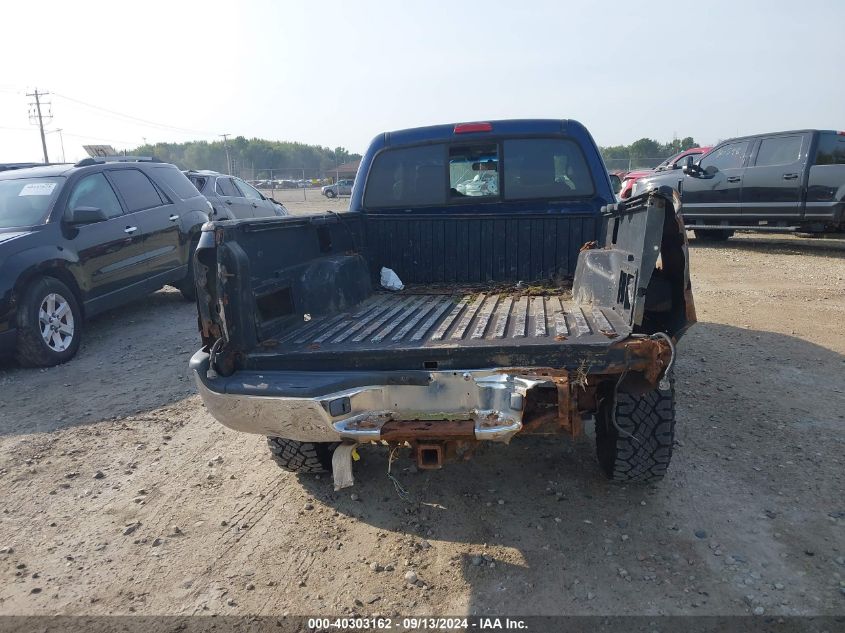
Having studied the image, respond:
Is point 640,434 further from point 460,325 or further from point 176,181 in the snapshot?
point 176,181

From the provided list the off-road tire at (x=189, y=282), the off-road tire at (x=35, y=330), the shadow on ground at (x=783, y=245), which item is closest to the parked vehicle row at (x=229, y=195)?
the off-road tire at (x=189, y=282)

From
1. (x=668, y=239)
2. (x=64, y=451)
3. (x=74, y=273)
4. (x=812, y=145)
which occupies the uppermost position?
(x=812, y=145)

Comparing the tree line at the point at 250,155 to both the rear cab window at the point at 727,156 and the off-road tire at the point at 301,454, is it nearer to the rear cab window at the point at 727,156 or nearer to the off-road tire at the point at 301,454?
the rear cab window at the point at 727,156

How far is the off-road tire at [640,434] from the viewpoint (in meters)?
2.86

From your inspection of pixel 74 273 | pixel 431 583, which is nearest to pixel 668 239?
pixel 431 583

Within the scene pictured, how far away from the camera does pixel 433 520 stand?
3.01 m

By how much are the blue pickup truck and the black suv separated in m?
3.24

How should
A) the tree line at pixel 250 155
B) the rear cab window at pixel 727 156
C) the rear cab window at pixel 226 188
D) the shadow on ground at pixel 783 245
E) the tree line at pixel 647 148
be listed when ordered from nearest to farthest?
1. the shadow on ground at pixel 783 245
2. the rear cab window at pixel 727 156
3. the rear cab window at pixel 226 188
4. the tree line at pixel 647 148
5. the tree line at pixel 250 155

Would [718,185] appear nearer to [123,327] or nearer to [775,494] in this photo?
[775,494]

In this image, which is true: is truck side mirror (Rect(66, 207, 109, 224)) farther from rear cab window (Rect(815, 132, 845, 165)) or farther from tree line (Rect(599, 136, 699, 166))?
tree line (Rect(599, 136, 699, 166))

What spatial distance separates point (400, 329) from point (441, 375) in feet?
2.09

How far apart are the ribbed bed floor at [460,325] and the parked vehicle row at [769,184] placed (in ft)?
25.6

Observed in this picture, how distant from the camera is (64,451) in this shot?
3.97 meters

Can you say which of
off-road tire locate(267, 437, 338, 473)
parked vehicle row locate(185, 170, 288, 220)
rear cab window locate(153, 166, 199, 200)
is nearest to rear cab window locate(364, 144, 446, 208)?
off-road tire locate(267, 437, 338, 473)
